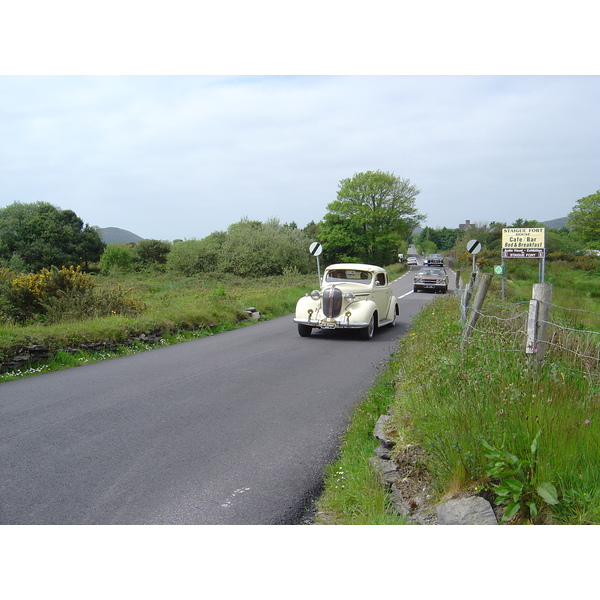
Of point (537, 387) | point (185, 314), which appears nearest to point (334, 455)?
point (537, 387)

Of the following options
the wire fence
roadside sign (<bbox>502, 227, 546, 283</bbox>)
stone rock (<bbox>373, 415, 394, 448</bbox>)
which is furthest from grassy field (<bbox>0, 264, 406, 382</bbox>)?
roadside sign (<bbox>502, 227, 546, 283</bbox>)

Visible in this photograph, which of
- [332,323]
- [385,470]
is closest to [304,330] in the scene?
[332,323]

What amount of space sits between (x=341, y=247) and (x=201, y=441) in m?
68.4

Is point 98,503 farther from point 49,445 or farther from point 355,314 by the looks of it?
point 355,314

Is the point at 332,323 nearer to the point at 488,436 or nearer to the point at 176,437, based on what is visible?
the point at 176,437

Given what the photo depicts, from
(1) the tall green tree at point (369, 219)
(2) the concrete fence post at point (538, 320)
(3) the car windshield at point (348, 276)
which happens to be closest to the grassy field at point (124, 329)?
(3) the car windshield at point (348, 276)

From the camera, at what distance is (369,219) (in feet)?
240

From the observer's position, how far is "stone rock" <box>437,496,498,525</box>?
316 centimetres

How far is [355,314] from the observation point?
502 inches

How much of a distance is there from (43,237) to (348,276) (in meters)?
46.3

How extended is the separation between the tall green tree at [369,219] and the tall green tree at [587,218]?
66.8ft

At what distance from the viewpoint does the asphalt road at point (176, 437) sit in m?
4.02

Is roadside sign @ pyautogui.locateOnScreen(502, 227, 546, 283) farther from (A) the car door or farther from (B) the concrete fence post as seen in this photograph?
(B) the concrete fence post

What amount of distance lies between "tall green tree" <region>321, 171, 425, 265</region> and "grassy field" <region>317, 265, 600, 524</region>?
65.7 m
